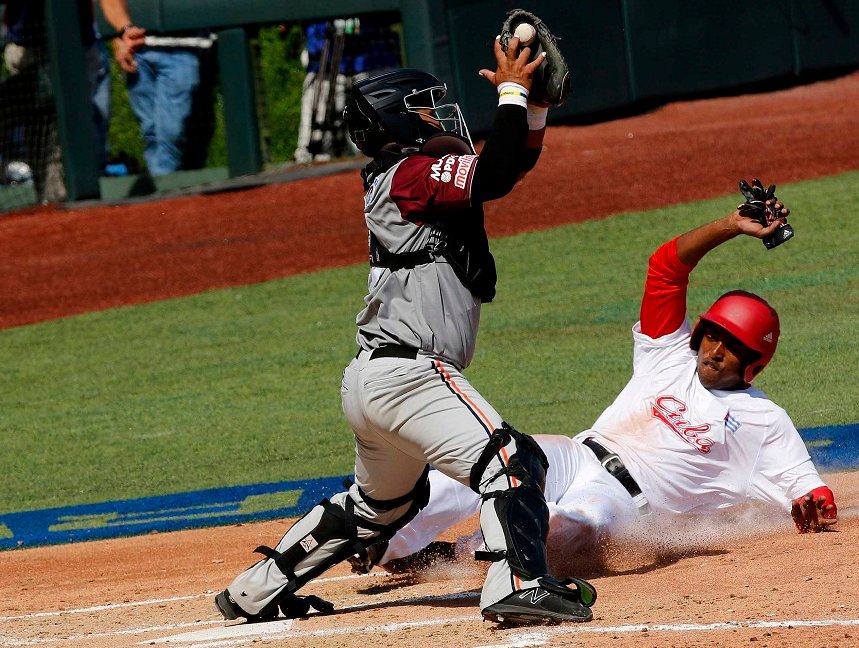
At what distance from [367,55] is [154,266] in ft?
11.3

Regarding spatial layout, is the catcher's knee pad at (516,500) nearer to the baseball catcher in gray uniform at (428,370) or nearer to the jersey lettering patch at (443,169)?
the baseball catcher in gray uniform at (428,370)

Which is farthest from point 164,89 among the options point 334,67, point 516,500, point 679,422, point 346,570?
point 516,500

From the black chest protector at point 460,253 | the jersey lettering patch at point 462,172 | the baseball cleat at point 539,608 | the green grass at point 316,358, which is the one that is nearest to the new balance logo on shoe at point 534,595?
the baseball cleat at point 539,608

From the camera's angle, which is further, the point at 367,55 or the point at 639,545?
the point at 367,55

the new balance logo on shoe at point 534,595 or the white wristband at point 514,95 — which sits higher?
the white wristband at point 514,95

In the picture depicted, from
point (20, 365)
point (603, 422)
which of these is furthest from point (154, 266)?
point (603, 422)

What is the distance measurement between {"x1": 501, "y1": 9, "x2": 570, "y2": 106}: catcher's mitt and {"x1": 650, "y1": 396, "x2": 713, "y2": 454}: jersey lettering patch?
53.1 inches

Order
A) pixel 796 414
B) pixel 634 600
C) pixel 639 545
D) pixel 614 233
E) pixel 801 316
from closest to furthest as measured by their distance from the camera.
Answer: pixel 634 600 < pixel 639 545 < pixel 796 414 < pixel 801 316 < pixel 614 233

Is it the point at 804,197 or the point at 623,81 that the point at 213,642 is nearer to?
the point at 804,197

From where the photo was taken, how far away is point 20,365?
962cm

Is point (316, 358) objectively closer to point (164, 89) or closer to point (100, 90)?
point (164, 89)

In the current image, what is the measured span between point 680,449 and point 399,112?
62.0 inches

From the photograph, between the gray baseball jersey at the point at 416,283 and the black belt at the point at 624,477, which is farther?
the black belt at the point at 624,477

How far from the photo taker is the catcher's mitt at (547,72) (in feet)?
12.3
